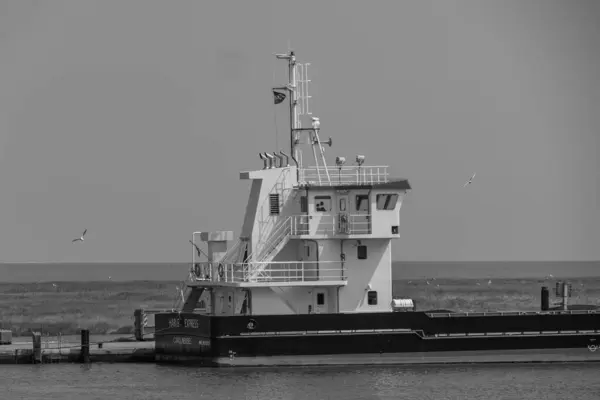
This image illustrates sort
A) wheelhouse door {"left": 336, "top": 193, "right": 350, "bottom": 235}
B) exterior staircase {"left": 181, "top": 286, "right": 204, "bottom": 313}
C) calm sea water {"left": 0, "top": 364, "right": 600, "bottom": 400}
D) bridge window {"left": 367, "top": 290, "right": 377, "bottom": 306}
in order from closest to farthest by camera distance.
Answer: calm sea water {"left": 0, "top": 364, "right": 600, "bottom": 400} → wheelhouse door {"left": 336, "top": 193, "right": 350, "bottom": 235} → bridge window {"left": 367, "top": 290, "right": 377, "bottom": 306} → exterior staircase {"left": 181, "top": 286, "right": 204, "bottom": 313}

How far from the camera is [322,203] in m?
48.5

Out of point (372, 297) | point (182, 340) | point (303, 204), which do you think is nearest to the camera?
point (372, 297)

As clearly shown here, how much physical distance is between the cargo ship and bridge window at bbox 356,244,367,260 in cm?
3

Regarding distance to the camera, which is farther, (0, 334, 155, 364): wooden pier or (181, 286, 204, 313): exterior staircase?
(181, 286, 204, 313): exterior staircase

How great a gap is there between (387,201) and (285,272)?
3832 millimetres

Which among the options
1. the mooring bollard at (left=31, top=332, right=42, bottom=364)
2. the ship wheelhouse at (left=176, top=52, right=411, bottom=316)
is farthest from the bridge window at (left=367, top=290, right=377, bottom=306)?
the mooring bollard at (left=31, top=332, right=42, bottom=364)

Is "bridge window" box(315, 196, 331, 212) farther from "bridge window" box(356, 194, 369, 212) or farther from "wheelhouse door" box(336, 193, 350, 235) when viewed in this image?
"bridge window" box(356, 194, 369, 212)

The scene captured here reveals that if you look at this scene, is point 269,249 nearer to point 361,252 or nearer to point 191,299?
point 361,252

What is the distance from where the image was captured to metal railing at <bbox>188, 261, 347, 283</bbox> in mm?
Result: 47656

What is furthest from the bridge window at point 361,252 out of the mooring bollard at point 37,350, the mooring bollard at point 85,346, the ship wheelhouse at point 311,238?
the mooring bollard at point 37,350

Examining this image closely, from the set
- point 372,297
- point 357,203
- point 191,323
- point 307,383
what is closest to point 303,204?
point 357,203

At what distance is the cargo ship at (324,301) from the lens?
154 feet

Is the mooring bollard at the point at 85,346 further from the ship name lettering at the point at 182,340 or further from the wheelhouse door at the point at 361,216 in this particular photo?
the wheelhouse door at the point at 361,216

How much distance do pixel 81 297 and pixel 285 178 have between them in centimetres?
6296
